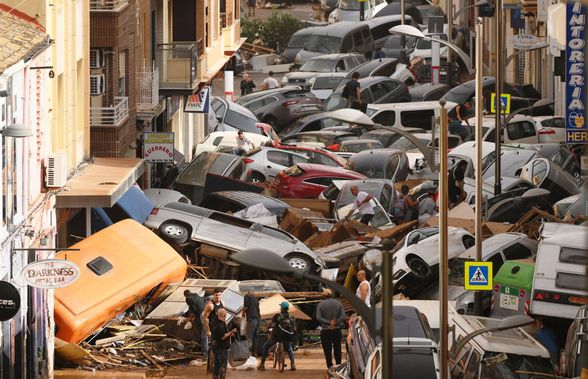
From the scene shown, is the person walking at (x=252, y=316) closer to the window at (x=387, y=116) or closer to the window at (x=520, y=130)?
the window at (x=520, y=130)

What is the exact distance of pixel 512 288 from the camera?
27.7 meters

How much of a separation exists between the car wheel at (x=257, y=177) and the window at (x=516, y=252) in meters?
13.7

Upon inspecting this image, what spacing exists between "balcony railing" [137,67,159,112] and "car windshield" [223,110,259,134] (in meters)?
11.2

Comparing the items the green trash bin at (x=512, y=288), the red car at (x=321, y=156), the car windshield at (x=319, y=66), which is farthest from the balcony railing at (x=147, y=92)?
the car windshield at (x=319, y=66)

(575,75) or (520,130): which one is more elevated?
(575,75)

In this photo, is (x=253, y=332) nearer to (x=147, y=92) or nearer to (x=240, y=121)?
(x=147, y=92)

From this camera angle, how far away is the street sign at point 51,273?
2328 centimetres

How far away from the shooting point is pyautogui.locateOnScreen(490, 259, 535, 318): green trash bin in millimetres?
27391

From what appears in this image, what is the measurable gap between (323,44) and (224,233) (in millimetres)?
41492

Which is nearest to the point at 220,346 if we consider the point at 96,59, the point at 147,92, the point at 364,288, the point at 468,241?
the point at 364,288

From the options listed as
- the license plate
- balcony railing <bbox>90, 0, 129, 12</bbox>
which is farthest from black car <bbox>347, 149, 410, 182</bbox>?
the license plate

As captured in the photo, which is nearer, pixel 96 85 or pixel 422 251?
pixel 422 251

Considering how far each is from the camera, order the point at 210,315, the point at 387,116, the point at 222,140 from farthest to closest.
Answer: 1. the point at 387,116
2. the point at 222,140
3. the point at 210,315

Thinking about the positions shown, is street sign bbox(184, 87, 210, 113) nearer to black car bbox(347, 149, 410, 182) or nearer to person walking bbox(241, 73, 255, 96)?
black car bbox(347, 149, 410, 182)
